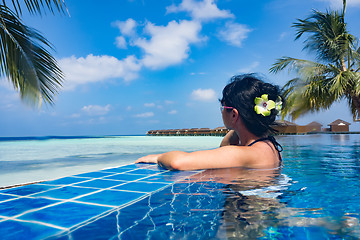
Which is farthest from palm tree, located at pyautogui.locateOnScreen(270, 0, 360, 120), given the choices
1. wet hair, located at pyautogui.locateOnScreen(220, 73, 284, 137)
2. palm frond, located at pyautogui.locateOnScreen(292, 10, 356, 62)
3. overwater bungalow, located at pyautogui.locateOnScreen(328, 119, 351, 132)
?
overwater bungalow, located at pyautogui.locateOnScreen(328, 119, 351, 132)

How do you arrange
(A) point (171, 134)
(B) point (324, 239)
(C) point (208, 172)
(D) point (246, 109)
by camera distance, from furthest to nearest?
(A) point (171, 134), (C) point (208, 172), (D) point (246, 109), (B) point (324, 239)

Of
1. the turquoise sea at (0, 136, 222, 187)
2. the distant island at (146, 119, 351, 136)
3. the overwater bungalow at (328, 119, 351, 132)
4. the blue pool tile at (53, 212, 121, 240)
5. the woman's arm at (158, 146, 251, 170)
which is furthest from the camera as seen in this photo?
the overwater bungalow at (328, 119, 351, 132)

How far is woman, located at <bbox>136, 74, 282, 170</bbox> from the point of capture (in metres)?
2.36

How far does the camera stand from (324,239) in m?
1.14

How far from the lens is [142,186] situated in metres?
2.33

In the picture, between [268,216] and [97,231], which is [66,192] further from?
[268,216]

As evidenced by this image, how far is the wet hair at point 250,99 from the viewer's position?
247 cm

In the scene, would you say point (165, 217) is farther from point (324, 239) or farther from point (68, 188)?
point (68, 188)

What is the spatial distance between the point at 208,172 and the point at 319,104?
13.9 m

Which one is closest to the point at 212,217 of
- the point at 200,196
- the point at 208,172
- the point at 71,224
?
the point at 200,196

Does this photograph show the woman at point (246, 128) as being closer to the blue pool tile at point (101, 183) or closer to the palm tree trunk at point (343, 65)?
the blue pool tile at point (101, 183)

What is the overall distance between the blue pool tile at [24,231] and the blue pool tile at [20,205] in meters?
0.22

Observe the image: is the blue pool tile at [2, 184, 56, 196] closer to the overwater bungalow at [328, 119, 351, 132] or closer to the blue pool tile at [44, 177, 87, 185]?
the blue pool tile at [44, 177, 87, 185]

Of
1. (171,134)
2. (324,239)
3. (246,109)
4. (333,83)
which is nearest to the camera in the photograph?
(324,239)
